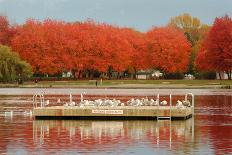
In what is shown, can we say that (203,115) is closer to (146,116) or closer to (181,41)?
(146,116)

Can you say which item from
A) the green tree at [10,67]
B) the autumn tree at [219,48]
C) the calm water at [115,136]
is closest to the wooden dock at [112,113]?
the calm water at [115,136]

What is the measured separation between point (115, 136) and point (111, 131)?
229cm

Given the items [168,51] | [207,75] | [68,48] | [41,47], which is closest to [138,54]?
[168,51]

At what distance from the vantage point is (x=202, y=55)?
135375mm

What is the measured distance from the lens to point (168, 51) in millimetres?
141125

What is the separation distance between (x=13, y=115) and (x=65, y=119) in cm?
490

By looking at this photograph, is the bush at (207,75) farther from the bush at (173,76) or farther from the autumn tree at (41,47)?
the autumn tree at (41,47)

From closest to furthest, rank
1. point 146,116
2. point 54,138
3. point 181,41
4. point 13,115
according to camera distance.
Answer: point 54,138 < point 146,116 < point 13,115 < point 181,41

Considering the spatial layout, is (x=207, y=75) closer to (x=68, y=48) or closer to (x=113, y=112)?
(x=68, y=48)

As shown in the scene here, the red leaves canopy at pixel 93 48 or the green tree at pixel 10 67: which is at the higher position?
the red leaves canopy at pixel 93 48

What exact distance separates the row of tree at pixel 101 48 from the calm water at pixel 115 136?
8760cm

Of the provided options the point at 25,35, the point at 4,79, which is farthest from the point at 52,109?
the point at 25,35

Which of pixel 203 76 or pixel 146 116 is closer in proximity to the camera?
pixel 146 116

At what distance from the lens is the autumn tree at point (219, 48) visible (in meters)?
127
